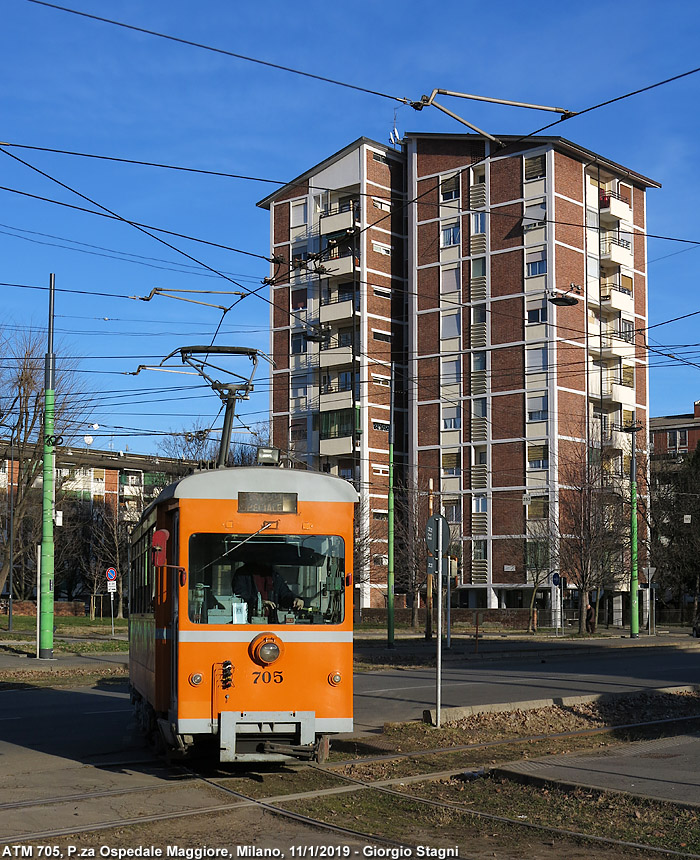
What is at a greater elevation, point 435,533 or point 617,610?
point 435,533

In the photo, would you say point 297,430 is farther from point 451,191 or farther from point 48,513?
point 48,513

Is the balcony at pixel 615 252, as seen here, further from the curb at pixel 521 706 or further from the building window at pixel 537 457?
the curb at pixel 521 706

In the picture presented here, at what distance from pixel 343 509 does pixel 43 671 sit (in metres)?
16.9

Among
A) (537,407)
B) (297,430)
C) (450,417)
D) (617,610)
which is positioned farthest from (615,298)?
(297,430)

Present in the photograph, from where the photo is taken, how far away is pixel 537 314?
6056cm

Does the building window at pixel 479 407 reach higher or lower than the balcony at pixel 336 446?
higher

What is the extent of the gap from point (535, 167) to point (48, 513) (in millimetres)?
40231

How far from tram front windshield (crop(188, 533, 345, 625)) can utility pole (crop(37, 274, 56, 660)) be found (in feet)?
63.9

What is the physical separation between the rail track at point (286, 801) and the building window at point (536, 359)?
4925 centimetres

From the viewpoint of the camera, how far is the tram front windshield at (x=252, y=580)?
33.9 feet

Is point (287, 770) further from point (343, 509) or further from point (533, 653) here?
point (533, 653)

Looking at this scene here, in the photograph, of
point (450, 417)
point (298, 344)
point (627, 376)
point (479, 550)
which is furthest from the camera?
point (298, 344)

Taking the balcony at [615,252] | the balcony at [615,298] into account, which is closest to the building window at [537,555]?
the balcony at [615,298]

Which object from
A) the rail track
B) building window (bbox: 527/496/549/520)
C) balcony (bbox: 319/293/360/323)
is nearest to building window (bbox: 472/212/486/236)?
balcony (bbox: 319/293/360/323)
